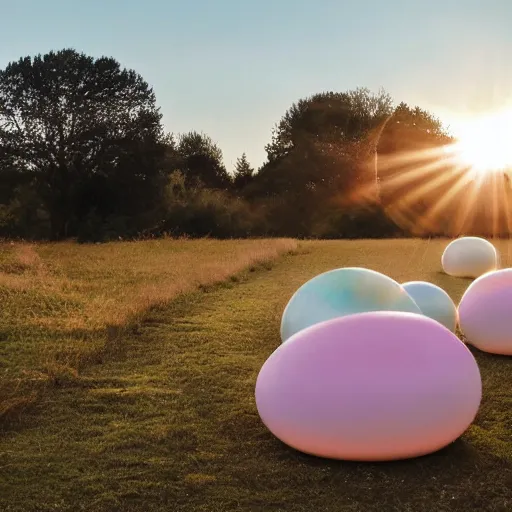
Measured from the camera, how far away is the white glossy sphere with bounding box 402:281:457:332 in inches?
A: 316

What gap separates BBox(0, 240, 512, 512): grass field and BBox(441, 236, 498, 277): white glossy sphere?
22.5 ft

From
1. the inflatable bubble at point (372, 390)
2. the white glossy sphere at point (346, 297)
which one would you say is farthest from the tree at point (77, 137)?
the inflatable bubble at point (372, 390)

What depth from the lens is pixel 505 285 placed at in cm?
736

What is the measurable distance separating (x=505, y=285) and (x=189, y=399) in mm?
3690

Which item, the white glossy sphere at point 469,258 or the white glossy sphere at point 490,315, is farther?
the white glossy sphere at point 469,258

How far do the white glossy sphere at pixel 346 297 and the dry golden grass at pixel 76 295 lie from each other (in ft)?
7.75

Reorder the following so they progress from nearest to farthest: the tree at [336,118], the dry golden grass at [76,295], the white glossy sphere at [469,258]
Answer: the dry golden grass at [76,295] < the white glossy sphere at [469,258] < the tree at [336,118]

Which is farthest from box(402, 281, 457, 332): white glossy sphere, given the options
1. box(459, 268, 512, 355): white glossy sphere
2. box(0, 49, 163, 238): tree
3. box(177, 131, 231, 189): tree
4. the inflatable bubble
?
box(177, 131, 231, 189): tree

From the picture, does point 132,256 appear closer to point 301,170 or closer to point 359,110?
point 301,170

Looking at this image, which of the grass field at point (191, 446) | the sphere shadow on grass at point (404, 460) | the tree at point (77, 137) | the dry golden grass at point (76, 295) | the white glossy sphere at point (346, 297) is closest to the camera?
the grass field at point (191, 446)

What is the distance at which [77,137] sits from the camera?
3028 centimetres

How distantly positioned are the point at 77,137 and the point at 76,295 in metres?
20.8

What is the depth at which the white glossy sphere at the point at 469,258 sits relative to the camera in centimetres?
1427

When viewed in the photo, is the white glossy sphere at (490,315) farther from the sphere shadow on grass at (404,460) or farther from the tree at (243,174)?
the tree at (243,174)
